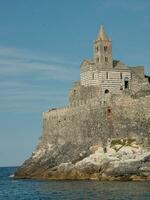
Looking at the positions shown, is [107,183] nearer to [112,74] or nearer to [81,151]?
[81,151]

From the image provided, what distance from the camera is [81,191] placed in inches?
2280

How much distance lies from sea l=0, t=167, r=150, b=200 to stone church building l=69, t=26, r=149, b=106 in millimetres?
20772

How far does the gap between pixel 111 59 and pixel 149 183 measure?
3200 centimetres

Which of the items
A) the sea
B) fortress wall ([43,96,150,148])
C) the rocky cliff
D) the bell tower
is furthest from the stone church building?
the sea

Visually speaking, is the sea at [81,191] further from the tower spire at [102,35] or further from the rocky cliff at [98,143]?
the tower spire at [102,35]

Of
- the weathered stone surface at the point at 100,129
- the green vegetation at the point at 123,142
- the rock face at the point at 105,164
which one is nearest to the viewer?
the rock face at the point at 105,164

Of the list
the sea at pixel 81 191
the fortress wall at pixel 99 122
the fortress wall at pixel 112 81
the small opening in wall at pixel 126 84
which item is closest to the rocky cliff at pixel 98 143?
the fortress wall at pixel 99 122

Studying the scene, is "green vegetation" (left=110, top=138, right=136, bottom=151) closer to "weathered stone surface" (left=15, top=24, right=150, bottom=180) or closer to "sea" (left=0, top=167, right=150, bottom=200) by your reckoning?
"weathered stone surface" (left=15, top=24, right=150, bottom=180)

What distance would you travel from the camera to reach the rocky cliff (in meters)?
68.1

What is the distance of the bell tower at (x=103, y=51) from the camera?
88250mm

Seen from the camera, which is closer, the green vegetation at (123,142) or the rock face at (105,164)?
the rock face at (105,164)

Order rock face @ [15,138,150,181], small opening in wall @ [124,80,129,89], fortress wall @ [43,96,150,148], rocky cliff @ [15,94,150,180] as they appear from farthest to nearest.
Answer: small opening in wall @ [124,80,129,89] < fortress wall @ [43,96,150,148] < rocky cliff @ [15,94,150,180] < rock face @ [15,138,150,181]

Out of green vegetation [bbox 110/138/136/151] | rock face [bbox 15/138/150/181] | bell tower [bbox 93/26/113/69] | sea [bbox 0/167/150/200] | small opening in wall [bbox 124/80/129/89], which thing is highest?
bell tower [bbox 93/26/113/69]

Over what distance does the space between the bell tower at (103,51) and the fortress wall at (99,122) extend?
28.2 ft
